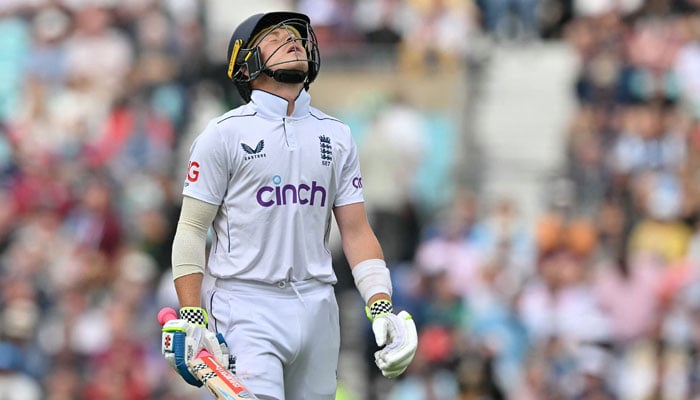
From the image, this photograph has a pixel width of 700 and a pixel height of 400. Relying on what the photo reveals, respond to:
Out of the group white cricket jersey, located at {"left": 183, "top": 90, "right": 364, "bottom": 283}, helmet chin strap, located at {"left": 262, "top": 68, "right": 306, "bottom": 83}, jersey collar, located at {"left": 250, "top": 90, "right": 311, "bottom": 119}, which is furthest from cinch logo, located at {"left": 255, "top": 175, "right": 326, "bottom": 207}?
helmet chin strap, located at {"left": 262, "top": 68, "right": 306, "bottom": 83}

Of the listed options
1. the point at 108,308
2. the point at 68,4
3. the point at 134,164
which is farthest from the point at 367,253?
the point at 68,4

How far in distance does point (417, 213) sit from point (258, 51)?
916 cm

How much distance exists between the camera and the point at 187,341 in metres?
6.55

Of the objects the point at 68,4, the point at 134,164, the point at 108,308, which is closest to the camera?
the point at 108,308

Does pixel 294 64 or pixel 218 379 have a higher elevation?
pixel 294 64

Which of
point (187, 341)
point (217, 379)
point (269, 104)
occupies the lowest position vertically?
point (217, 379)

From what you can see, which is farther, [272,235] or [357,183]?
[357,183]

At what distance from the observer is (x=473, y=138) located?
57.9 feet

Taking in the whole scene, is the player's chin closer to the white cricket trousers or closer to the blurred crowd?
the white cricket trousers

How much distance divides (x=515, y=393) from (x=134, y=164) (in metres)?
5.60

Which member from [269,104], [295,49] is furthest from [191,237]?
[295,49]

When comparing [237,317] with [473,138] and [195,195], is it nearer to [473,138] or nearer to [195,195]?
[195,195]

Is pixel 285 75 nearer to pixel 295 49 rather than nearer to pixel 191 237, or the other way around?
pixel 295 49

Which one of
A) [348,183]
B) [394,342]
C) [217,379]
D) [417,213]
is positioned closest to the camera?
[217,379]
